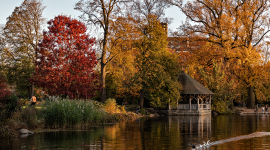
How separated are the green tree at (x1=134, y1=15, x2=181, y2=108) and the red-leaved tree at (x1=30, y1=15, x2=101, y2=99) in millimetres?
14272

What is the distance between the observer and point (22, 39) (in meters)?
47.0

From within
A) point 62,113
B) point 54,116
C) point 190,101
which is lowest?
point 54,116

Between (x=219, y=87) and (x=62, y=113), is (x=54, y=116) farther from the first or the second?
(x=219, y=87)

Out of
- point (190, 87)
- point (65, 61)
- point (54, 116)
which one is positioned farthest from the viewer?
point (190, 87)

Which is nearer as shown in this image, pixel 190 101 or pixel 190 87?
pixel 190 87

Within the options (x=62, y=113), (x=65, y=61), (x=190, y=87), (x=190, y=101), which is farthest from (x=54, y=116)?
(x=190, y=101)

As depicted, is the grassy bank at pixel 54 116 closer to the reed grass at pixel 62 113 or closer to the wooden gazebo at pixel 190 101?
the reed grass at pixel 62 113

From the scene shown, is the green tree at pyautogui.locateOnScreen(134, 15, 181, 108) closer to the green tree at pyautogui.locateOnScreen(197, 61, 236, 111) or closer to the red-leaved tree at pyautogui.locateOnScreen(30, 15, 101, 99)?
the green tree at pyautogui.locateOnScreen(197, 61, 236, 111)

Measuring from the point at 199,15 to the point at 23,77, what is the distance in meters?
28.9

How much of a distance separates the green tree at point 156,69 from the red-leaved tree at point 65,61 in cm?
1427

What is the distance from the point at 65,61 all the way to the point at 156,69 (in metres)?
16.5

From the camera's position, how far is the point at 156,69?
38.0 metres

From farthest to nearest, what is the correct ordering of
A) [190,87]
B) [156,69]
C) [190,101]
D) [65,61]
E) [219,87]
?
[219,87], [190,101], [190,87], [156,69], [65,61]

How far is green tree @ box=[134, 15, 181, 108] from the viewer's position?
38.0 meters
